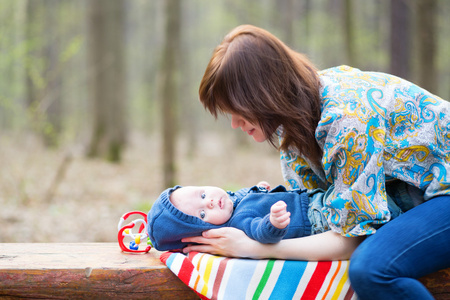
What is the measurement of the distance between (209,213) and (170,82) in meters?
4.50

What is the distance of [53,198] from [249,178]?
3950mm

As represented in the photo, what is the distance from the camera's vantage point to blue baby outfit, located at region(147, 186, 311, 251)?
2133mm

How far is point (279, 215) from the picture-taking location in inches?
75.0

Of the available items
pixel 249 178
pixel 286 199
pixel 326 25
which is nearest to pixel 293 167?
pixel 286 199

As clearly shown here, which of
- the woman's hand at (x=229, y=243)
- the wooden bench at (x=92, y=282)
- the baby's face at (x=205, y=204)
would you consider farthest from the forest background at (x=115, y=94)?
the wooden bench at (x=92, y=282)

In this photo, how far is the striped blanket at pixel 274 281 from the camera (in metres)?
2.02

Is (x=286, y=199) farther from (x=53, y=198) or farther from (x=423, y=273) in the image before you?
(x=53, y=198)

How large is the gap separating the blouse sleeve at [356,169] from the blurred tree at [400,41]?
5021 millimetres

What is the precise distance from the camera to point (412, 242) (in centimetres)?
184

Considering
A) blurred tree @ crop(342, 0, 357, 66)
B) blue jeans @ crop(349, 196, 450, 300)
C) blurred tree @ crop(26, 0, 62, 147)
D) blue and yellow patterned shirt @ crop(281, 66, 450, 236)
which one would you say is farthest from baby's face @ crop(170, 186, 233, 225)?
blurred tree @ crop(342, 0, 357, 66)

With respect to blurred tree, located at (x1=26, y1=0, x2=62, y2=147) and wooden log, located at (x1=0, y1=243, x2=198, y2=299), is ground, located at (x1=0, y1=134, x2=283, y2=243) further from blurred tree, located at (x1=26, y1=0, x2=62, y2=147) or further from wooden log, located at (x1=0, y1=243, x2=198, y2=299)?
wooden log, located at (x1=0, y1=243, x2=198, y2=299)

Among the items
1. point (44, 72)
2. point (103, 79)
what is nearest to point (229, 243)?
point (103, 79)

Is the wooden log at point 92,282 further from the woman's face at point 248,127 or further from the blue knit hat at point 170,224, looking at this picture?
the woman's face at point 248,127

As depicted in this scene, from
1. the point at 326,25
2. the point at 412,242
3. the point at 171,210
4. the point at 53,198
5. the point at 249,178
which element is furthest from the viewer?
the point at 326,25
